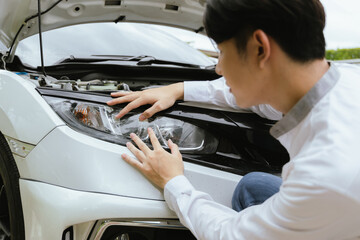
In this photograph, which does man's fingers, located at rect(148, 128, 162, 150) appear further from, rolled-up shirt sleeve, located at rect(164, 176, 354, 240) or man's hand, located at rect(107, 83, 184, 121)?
rolled-up shirt sleeve, located at rect(164, 176, 354, 240)

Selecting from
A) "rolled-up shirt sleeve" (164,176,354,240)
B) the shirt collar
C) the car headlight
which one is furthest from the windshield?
the shirt collar

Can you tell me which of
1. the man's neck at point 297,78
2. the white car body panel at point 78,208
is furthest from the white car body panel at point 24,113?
the man's neck at point 297,78

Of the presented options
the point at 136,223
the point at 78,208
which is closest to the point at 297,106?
the point at 136,223

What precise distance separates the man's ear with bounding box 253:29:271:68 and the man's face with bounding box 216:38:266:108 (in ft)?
0.04

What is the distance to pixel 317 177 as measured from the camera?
81 cm

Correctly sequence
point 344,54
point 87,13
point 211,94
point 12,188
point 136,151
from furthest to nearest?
1. point 344,54
2. point 87,13
3. point 211,94
4. point 12,188
5. point 136,151

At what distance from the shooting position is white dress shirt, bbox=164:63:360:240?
81 cm

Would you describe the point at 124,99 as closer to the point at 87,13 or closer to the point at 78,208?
the point at 78,208

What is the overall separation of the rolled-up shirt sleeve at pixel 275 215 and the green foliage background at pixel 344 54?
11679 mm

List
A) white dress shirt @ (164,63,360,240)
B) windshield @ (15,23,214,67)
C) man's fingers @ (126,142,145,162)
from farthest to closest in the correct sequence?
windshield @ (15,23,214,67) → man's fingers @ (126,142,145,162) → white dress shirt @ (164,63,360,240)

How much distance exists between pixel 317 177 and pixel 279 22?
0.37 m

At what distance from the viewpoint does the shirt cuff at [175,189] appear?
117 centimetres

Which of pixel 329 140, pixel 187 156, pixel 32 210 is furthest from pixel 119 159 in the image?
pixel 329 140

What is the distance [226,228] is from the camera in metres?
1.02
